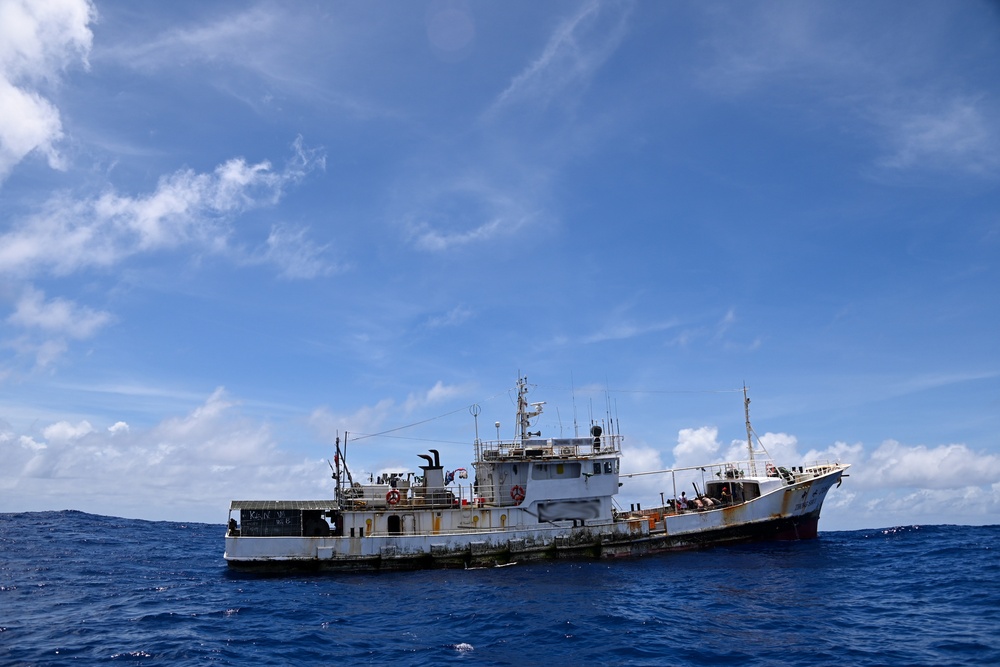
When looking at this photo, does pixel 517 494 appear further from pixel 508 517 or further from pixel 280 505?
pixel 280 505

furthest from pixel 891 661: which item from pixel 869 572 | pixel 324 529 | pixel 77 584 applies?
pixel 77 584

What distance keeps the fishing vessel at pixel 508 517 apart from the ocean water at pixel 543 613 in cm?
115

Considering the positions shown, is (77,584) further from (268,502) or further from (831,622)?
(831,622)

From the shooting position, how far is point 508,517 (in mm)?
33875

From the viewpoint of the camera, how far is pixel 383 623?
2169cm

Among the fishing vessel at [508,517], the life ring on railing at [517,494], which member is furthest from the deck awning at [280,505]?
the life ring on railing at [517,494]

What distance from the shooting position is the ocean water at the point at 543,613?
1783cm

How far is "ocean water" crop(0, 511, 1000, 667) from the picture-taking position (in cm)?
1783

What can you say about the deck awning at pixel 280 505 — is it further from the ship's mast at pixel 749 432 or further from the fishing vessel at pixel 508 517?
the ship's mast at pixel 749 432

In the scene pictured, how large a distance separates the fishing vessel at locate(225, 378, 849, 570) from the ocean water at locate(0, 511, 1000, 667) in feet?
3.78

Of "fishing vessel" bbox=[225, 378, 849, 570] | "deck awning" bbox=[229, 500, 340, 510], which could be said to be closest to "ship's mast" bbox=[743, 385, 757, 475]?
"fishing vessel" bbox=[225, 378, 849, 570]

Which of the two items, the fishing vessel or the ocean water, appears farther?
the fishing vessel

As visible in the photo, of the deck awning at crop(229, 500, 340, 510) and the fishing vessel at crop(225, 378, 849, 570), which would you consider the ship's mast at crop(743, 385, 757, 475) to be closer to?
the fishing vessel at crop(225, 378, 849, 570)

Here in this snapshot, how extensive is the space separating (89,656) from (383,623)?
846cm
